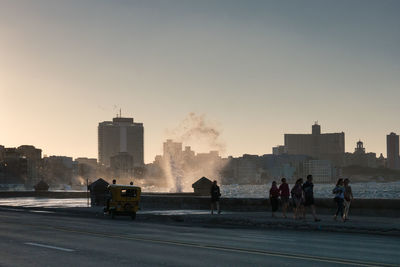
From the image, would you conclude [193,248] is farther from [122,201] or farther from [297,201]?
[122,201]

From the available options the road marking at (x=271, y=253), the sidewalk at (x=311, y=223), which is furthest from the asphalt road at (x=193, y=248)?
the sidewalk at (x=311, y=223)

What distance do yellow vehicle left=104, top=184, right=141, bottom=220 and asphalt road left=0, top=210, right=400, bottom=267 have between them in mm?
10263

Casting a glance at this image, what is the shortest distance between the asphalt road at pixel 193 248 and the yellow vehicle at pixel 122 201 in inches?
404

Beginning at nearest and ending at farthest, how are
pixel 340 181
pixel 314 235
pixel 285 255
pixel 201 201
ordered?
pixel 285 255
pixel 314 235
pixel 340 181
pixel 201 201

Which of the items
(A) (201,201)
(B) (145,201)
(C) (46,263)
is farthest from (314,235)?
(B) (145,201)

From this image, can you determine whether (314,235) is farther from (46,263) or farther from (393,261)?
(46,263)

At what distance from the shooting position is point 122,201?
34594 millimetres

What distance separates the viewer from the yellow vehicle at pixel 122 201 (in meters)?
34.5

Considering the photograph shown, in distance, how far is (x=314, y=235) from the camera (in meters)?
22.9

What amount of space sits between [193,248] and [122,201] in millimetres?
17636

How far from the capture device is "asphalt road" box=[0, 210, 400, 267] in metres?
14.4

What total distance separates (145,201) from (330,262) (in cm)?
3119

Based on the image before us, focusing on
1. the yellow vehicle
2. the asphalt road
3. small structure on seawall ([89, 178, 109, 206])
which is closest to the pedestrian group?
the asphalt road

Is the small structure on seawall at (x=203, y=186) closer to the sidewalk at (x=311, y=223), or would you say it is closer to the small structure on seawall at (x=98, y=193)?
the small structure on seawall at (x=98, y=193)
